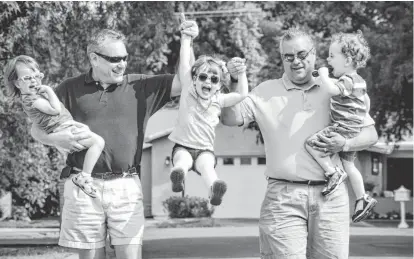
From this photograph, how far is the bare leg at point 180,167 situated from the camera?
17.3 ft

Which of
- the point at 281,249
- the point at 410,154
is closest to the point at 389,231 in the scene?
the point at 410,154

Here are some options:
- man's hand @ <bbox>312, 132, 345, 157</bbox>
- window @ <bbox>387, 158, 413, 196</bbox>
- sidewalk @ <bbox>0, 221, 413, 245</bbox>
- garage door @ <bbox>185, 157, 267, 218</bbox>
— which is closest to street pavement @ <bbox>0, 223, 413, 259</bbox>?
sidewalk @ <bbox>0, 221, 413, 245</bbox>

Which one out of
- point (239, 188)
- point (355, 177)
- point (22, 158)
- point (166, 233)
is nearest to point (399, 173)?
point (239, 188)

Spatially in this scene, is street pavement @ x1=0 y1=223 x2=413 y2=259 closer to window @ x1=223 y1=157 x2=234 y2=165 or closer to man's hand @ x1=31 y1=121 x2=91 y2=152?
window @ x1=223 y1=157 x2=234 y2=165

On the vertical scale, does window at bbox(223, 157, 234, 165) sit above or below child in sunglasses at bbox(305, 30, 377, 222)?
below

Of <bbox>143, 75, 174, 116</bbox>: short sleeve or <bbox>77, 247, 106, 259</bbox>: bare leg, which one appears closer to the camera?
<bbox>77, 247, 106, 259</bbox>: bare leg

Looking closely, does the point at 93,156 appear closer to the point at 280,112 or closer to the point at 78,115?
the point at 78,115

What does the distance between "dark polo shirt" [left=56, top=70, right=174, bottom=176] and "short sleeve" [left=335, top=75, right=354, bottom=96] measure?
114cm

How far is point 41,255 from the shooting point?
48.5ft

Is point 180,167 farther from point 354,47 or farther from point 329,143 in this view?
point 354,47

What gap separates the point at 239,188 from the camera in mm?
30906

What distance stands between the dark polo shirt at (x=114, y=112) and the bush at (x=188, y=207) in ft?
72.2

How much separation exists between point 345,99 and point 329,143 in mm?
320

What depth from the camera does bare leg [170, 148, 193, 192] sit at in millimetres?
5270
